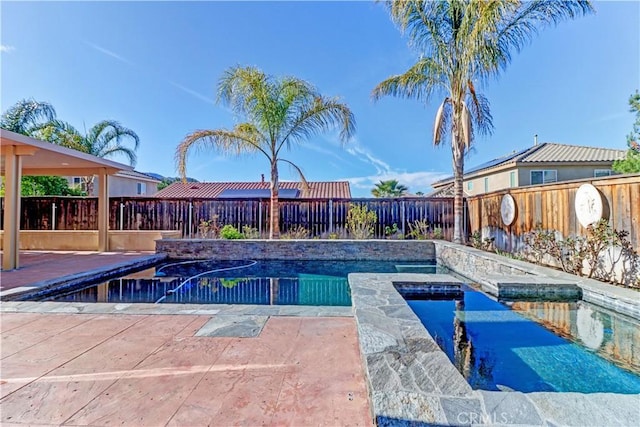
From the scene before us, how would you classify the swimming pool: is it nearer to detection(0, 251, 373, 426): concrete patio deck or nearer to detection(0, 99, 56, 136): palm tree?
detection(0, 251, 373, 426): concrete patio deck

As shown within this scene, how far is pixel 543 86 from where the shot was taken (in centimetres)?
1252

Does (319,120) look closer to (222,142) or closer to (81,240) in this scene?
(222,142)

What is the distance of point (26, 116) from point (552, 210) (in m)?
18.9

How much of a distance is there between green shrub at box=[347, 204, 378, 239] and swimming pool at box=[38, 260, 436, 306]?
2157mm

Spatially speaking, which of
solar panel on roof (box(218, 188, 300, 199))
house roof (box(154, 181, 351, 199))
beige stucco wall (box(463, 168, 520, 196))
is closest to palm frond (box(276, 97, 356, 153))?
beige stucco wall (box(463, 168, 520, 196))

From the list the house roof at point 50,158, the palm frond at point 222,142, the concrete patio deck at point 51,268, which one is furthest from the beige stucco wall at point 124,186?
the concrete patio deck at point 51,268

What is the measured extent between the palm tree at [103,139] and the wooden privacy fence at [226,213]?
380 centimetres

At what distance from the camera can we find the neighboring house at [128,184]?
1860 cm

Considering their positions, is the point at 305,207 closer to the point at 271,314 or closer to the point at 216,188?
the point at 271,314

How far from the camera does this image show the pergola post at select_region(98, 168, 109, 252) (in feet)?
32.4

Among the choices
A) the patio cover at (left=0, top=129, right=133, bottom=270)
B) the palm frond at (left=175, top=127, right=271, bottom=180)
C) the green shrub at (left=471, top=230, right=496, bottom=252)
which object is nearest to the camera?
the patio cover at (left=0, top=129, right=133, bottom=270)

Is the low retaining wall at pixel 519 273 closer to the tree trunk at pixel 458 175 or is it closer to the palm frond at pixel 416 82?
A: the tree trunk at pixel 458 175

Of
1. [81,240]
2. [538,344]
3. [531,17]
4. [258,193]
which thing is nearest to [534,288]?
[538,344]

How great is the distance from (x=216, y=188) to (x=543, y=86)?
63.4ft
